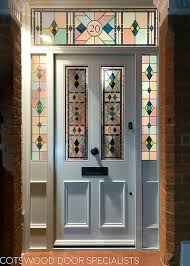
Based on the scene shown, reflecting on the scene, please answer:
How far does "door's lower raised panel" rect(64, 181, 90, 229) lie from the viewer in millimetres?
3389

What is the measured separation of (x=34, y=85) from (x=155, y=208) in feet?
6.04

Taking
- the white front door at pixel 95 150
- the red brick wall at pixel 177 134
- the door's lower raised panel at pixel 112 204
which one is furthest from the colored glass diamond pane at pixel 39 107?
the red brick wall at pixel 177 134

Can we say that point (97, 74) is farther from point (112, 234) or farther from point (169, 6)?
point (112, 234)

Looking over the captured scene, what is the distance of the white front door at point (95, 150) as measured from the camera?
3.38 metres

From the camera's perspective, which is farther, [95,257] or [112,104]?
[112,104]

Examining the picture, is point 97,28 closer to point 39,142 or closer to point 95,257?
point 39,142

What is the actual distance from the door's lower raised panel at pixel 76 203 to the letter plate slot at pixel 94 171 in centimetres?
12

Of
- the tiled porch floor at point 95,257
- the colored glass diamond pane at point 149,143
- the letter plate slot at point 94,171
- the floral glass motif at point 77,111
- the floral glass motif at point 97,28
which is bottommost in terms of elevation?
the tiled porch floor at point 95,257

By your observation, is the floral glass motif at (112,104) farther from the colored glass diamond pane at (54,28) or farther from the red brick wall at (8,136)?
the red brick wall at (8,136)

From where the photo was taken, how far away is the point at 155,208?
10.9ft

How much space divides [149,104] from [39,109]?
1.18 m

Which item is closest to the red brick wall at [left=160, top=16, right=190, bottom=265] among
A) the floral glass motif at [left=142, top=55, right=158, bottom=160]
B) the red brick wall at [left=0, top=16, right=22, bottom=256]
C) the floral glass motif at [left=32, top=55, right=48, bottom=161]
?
the floral glass motif at [left=142, top=55, right=158, bottom=160]

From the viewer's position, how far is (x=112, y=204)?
11.1ft

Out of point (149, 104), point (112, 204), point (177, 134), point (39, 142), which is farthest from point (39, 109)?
point (177, 134)
